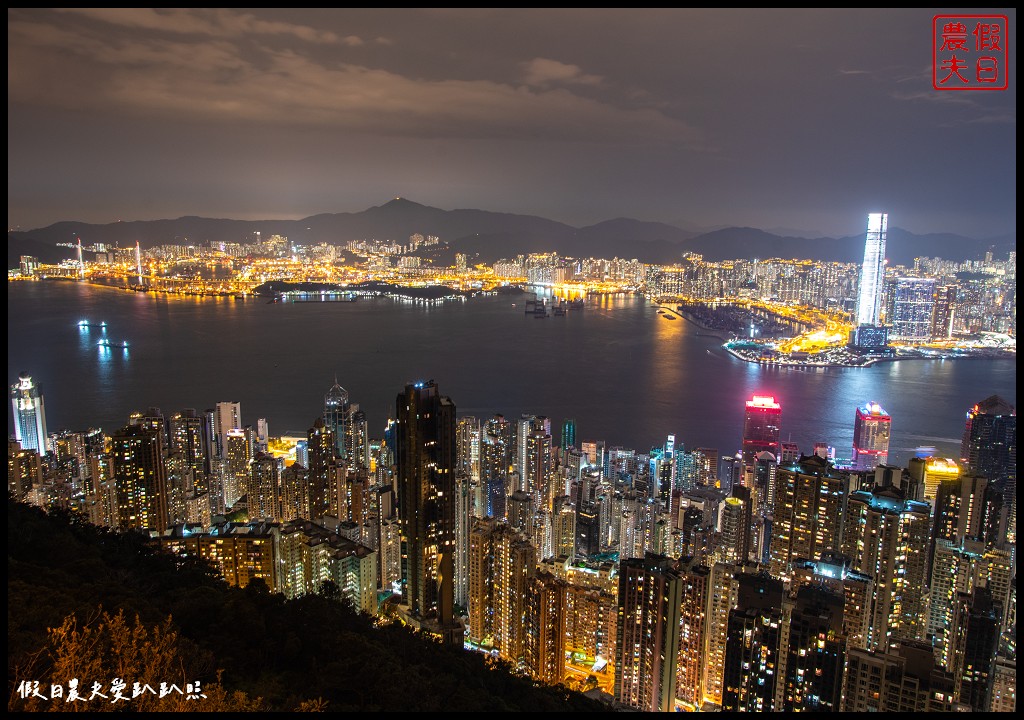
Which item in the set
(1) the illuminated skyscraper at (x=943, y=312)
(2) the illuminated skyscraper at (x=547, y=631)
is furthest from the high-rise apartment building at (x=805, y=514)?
(1) the illuminated skyscraper at (x=943, y=312)

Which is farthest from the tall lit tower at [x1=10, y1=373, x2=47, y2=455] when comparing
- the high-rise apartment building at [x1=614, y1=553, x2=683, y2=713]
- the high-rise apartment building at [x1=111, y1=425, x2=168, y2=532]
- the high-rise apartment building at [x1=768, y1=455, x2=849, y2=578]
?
the high-rise apartment building at [x1=768, y1=455, x2=849, y2=578]

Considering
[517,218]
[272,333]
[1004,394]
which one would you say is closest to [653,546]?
[1004,394]

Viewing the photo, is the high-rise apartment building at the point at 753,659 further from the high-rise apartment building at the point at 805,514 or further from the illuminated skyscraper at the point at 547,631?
the high-rise apartment building at the point at 805,514

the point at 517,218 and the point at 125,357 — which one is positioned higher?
the point at 517,218

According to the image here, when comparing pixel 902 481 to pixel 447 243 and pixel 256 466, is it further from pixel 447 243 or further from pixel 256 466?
pixel 447 243

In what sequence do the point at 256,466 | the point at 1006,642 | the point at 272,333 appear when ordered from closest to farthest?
the point at 1006,642 → the point at 256,466 → the point at 272,333

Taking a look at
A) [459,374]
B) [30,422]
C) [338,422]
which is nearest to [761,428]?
[459,374]
